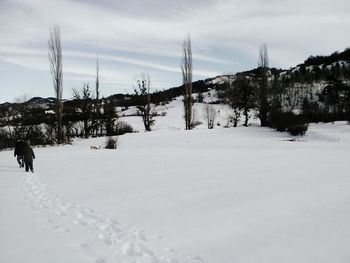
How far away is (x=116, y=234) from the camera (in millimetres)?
6688

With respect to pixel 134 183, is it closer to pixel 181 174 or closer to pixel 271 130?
pixel 181 174

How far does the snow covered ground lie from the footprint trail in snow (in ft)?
0.06

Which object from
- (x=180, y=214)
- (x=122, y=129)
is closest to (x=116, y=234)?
(x=180, y=214)

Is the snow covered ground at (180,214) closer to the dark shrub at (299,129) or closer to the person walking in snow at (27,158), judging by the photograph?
the person walking in snow at (27,158)

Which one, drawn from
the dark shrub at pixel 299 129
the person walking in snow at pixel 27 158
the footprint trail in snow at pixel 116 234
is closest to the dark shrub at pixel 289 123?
the dark shrub at pixel 299 129

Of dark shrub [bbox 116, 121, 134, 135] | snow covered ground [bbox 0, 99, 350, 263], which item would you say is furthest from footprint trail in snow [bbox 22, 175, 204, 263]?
dark shrub [bbox 116, 121, 134, 135]

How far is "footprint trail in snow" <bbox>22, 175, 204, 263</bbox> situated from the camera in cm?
555

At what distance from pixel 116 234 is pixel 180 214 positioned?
187cm

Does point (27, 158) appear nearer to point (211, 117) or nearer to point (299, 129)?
point (299, 129)

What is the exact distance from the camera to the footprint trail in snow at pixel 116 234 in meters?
5.55

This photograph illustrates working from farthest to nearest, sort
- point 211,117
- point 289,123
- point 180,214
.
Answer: point 211,117 < point 289,123 < point 180,214

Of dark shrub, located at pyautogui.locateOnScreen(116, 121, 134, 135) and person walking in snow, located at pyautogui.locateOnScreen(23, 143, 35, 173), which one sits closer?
person walking in snow, located at pyautogui.locateOnScreen(23, 143, 35, 173)

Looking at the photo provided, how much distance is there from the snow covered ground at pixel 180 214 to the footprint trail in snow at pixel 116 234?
0.02 m

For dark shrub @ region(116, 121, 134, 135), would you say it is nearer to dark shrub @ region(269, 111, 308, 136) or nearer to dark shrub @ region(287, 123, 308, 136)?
dark shrub @ region(269, 111, 308, 136)
